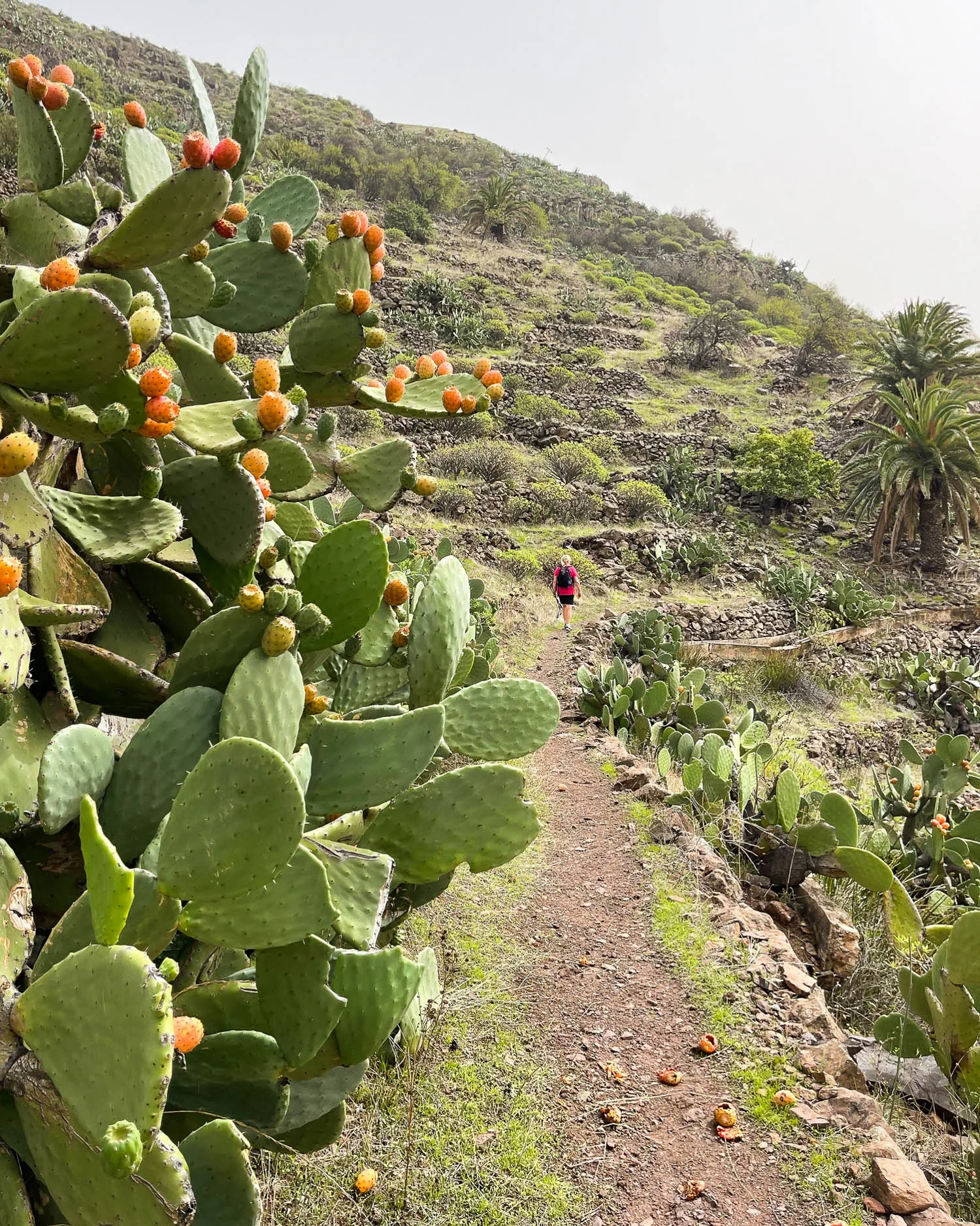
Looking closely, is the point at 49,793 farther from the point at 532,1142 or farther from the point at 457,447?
the point at 457,447

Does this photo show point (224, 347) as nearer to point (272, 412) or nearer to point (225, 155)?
point (225, 155)

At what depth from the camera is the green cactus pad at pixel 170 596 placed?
5.39 feet

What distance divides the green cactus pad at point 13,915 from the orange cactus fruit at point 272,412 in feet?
2.63

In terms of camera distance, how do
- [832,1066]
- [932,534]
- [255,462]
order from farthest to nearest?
[932,534] < [832,1066] < [255,462]

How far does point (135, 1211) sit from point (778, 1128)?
2492 millimetres

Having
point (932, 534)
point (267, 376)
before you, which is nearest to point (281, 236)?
point (267, 376)

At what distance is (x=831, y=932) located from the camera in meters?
4.19

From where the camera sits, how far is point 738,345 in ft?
105

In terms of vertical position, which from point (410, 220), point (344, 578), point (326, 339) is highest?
point (410, 220)

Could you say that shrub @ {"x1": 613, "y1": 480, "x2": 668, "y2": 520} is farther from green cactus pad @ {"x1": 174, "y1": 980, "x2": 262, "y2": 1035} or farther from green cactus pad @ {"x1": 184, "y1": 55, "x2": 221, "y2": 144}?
green cactus pad @ {"x1": 174, "y1": 980, "x2": 262, "y2": 1035}

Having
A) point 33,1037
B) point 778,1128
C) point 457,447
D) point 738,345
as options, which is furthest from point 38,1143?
point 738,345

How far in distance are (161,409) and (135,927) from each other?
871 mm

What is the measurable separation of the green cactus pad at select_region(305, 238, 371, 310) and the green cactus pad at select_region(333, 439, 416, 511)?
48 centimetres

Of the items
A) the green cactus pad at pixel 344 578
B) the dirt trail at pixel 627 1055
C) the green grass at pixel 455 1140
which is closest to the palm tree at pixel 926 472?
the dirt trail at pixel 627 1055
